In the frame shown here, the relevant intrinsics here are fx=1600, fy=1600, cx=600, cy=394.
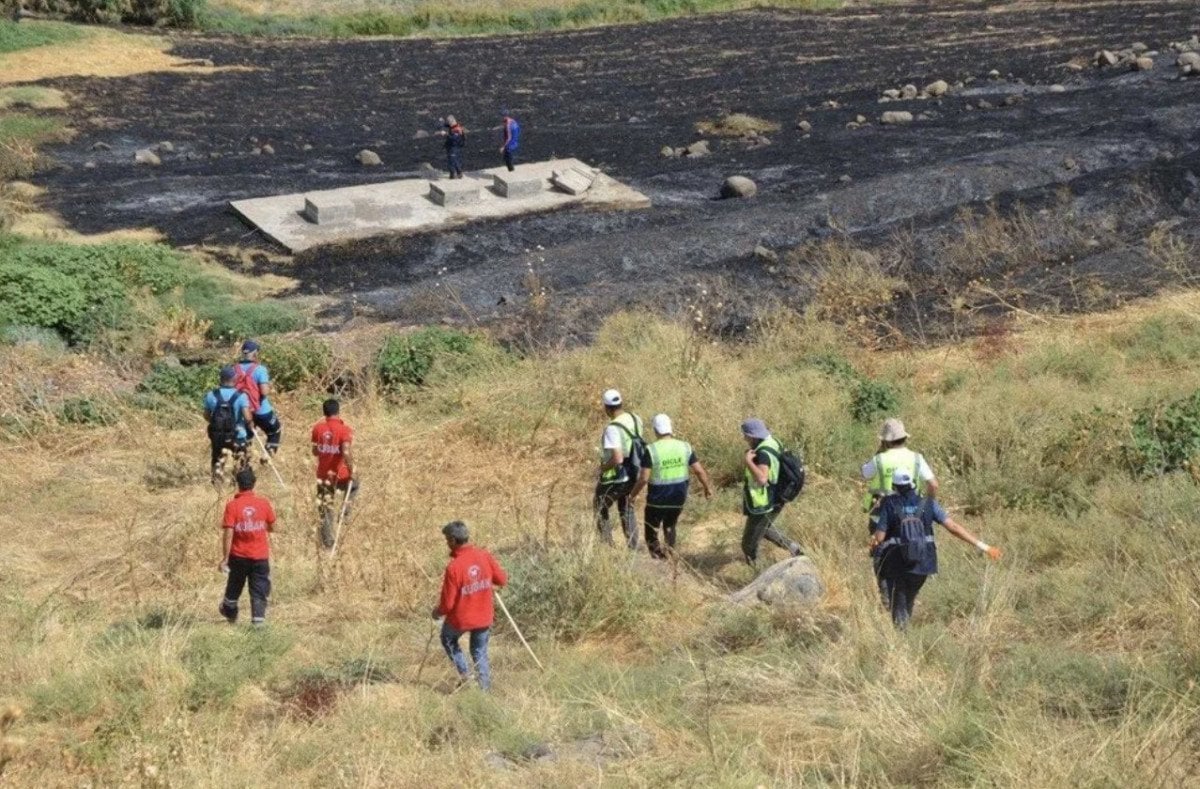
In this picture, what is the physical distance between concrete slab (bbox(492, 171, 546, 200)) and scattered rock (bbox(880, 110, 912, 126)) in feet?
26.2

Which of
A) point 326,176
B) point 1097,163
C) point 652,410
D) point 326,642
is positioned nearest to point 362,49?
point 326,176

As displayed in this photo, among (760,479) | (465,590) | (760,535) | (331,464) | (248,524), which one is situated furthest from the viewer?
(331,464)

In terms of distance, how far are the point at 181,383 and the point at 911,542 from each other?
893 centimetres

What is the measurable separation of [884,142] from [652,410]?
47.3 ft

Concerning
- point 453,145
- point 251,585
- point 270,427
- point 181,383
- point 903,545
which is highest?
point 903,545

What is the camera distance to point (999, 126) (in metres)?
28.2

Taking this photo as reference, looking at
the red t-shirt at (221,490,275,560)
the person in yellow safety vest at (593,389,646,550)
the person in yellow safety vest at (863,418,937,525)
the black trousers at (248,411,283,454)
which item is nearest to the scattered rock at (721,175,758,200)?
the black trousers at (248,411,283,454)

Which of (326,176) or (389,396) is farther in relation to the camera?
(326,176)

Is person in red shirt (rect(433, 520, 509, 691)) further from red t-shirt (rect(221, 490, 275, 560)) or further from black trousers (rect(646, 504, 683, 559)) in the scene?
black trousers (rect(646, 504, 683, 559))

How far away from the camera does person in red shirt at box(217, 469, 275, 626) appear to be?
9992 mm

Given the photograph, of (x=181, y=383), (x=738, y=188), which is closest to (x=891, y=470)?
(x=181, y=383)

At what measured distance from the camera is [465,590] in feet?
29.2

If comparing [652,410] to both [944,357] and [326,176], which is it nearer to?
[944,357]

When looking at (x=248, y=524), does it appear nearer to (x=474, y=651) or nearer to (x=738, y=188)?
(x=474, y=651)
